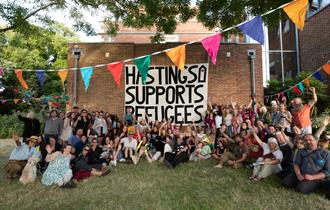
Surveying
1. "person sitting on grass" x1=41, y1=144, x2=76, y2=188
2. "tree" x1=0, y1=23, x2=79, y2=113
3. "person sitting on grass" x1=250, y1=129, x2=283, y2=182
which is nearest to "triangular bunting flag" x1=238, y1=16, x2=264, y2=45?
"person sitting on grass" x1=250, y1=129, x2=283, y2=182

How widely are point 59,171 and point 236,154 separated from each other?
4.65 m

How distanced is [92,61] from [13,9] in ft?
13.8

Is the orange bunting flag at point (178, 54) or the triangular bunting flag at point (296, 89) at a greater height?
the orange bunting flag at point (178, 54)

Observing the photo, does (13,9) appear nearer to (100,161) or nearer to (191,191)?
(100,161)

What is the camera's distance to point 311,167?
570 centimetres

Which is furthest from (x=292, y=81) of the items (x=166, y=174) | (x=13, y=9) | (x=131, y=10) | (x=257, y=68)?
(x=13, y=9)

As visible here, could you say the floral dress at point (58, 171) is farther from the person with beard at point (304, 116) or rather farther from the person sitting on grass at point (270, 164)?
the person with beard at point (304, 116)

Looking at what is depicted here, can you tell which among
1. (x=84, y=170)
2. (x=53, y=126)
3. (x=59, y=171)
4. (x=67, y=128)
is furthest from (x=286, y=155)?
(x=53, y=126)

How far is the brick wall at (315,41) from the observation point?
1502 cm

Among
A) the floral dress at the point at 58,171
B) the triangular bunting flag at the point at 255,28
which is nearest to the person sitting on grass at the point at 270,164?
the triangular bunting flag at the point at 255,28

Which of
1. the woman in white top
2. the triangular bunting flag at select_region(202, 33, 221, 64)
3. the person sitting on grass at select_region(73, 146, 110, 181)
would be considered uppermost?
the triangular bunting flag at select_region(202, 33, 221, 64)

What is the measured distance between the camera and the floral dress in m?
7.38

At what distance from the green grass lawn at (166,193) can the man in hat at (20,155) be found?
367mm

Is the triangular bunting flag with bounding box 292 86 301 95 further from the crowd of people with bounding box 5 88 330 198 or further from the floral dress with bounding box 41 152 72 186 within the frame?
the floral dress with bounding box 41 152 72 186
